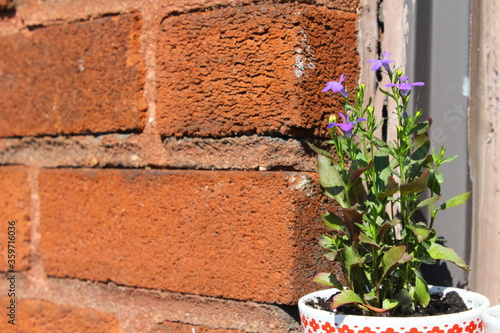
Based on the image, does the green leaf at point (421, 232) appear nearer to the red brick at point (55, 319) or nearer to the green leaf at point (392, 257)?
the green leaf at point (392, 257)

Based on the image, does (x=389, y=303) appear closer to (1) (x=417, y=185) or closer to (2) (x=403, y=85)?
(1) (x=417, y=185)

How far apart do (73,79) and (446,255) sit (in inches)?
24.7

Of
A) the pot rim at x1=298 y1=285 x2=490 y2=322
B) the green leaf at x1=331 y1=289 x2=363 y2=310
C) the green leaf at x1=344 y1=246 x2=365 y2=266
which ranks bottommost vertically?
the pot rim at x1=298 y1=285 x2=490 y2=322

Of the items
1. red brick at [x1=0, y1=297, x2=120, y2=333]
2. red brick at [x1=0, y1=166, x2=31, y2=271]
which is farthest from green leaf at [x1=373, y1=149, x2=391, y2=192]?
red brick at [x1=0, y1=166, x2=31, y2=271]

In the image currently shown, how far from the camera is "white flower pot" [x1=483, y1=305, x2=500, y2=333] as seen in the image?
621 mm

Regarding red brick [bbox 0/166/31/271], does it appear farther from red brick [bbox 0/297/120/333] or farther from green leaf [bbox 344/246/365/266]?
green leaf [bbox 344/246/365/266]

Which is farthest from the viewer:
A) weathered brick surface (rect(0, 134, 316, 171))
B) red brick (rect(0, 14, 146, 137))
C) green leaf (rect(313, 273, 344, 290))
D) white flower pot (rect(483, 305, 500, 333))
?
red brick (rect(0, 14, 146, 137))

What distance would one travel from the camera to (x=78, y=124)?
1008mm

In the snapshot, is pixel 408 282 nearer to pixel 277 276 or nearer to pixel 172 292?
pixel 277 276

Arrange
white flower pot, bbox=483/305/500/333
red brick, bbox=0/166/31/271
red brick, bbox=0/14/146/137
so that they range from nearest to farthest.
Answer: white flower pot, bbox=483/305/500/333 < red brick, bbox=0/14/146/137 < red brick, bbox=0/166/31/271

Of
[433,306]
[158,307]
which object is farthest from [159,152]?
[433,306]

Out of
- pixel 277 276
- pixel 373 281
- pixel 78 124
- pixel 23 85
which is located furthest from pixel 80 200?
pixel 373 281

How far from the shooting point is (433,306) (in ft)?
2.42

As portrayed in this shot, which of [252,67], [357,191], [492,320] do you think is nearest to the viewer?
[492,320]
